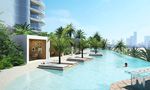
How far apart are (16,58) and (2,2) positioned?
30479 millimetres

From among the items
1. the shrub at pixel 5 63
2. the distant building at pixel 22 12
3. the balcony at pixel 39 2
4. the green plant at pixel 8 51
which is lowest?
the shrub at pixel 5 63

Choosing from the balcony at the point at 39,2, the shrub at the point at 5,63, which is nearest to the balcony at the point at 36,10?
the balcony at the point at 39,2

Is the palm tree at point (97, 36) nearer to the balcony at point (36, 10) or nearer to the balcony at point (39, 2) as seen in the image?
the balcony at point (36, 10)

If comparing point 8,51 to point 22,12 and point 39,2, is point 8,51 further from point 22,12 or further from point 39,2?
point 39,2

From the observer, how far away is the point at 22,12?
5344 cm

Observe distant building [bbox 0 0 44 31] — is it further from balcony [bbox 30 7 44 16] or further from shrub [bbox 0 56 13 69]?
shrub [bbox 0 56 13 69]

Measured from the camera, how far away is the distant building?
48625 millimetres

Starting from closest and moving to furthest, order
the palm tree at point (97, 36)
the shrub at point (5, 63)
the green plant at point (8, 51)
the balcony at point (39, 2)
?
1. the shrub at point (5, 63)
2. the green plant at point (8, 51)
3. the balcony at point (39, 2)
4. the palm tree at point (97, 36)

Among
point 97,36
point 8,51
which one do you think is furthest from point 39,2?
point 8,51

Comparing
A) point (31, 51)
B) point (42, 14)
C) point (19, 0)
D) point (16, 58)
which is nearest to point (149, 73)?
point (16, 58)

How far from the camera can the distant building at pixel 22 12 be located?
48625 millimetres

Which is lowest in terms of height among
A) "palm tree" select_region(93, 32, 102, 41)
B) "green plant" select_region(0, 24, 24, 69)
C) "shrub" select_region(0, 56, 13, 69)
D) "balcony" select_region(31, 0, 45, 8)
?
"shrub" select_region(0, 56, 13, 69)

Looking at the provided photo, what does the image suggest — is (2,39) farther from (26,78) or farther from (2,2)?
(2,2)

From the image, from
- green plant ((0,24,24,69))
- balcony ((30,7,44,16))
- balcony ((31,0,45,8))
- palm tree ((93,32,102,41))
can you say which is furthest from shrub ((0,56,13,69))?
palm tree ((93,32,102,41))
